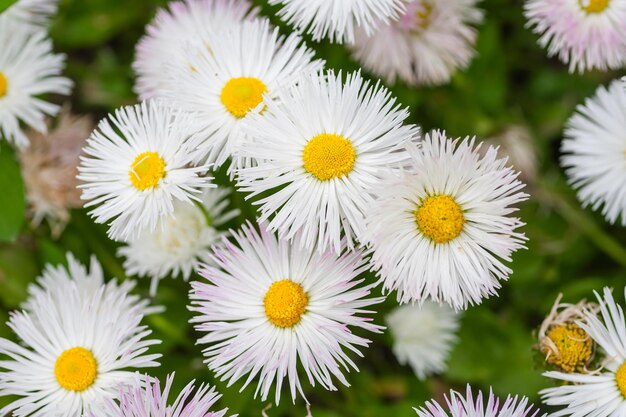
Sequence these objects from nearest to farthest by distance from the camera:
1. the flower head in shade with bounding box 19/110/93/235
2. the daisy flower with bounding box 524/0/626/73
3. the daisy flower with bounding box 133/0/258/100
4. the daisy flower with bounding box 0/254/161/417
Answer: the daisy flower with bounding box 0/254/161/417, the daisy flower with bounding box 524/0/626/73, the daisy flower with bounding box 133/0/258/100, the flower head in shade with bounding box 19/110/93/235

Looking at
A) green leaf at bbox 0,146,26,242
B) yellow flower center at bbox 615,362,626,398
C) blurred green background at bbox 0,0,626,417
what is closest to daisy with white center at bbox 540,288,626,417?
yellow flower center at bbox 615,362,626,398

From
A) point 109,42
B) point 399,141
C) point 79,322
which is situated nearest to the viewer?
point 399,141

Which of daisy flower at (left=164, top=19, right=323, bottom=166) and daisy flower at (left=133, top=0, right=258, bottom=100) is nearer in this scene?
daisy flower at (left=164, top=19, right=323, bottom=166)

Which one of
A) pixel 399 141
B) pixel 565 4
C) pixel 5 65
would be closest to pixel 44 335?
pixel 5 65

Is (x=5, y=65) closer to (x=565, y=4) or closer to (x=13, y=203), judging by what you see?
(x=13, y=203)

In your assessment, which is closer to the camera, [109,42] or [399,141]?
[399,141]

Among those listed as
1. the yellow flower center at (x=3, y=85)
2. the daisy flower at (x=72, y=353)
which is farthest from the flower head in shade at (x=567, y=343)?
the yellow flower center at (x=3, y=85)

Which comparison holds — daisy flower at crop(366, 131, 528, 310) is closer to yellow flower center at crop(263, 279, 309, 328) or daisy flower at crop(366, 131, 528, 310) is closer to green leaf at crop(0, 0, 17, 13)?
yellow flower center at crop(263, 279, 309, 328)

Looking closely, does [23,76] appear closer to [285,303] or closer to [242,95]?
[242,95]
